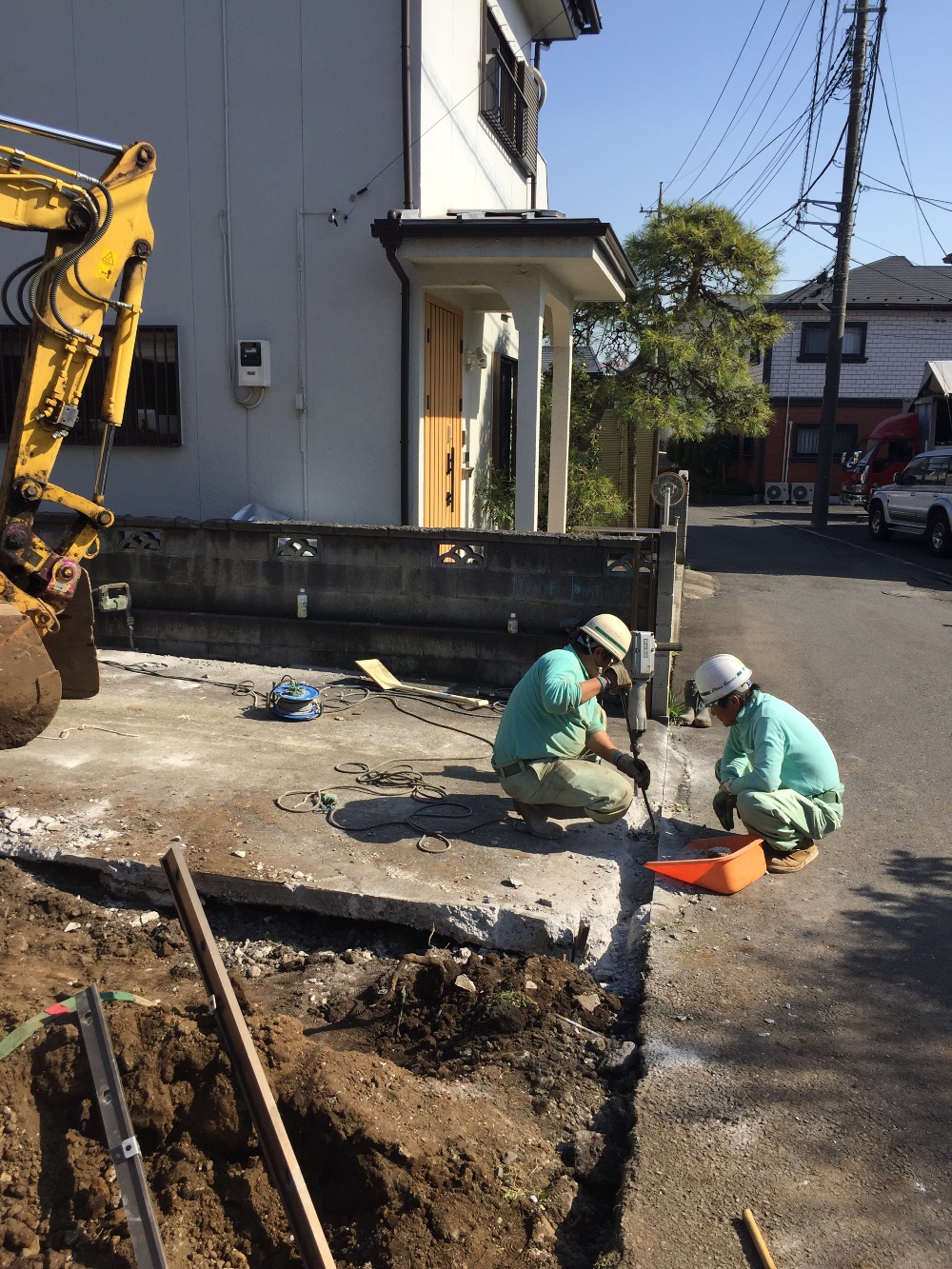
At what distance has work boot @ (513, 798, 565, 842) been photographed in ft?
19.3

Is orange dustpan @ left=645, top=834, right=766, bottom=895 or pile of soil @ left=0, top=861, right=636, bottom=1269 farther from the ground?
orange dustpan @ left=645, top=834, right=766, bottom=895

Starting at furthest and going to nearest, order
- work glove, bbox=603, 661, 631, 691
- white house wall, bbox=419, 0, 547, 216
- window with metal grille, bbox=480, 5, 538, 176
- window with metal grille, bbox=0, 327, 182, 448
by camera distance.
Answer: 1. window with metal grille, bbox=480, 5, 538, 176
2. window with metal grille, bbox=0, 327, 182, 448
3. white house wall, bbox=419, 0, 547, 216
4. work glove, bbox=603, 661, 631, 691

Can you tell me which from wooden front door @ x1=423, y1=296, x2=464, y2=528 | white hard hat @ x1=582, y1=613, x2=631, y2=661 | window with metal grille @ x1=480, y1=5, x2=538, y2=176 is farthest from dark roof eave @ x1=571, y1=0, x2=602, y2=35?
white hard hat @ x1=582, y1=613, x2=631, y2=661

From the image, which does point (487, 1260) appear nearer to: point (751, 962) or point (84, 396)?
point (751, 962)

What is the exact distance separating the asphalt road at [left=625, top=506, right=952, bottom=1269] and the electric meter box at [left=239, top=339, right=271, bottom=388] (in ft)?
18.1

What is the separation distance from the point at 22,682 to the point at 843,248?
23507mm

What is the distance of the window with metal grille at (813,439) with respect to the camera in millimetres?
35688

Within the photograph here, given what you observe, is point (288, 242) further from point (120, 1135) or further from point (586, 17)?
point (120, 1135)

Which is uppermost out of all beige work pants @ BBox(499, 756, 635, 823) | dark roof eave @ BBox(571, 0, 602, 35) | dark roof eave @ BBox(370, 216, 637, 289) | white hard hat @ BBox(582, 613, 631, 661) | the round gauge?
dark roof eave @ BBox(571, 0, 602, 35)

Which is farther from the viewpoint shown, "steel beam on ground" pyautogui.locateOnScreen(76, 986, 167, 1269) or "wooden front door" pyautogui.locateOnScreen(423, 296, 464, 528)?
"wooden front door" pyautogui.locateOnScreen(423, 296, 464, 528)

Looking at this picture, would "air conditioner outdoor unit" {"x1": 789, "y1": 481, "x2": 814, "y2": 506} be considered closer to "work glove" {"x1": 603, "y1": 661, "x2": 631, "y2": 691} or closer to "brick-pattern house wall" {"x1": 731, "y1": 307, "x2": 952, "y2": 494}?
"brick-pattern house wall" {"x1": 731, "y1": 307, "x2": 952, "y2": 494}

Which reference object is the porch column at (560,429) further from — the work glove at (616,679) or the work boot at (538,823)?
the work boot at (538,823)

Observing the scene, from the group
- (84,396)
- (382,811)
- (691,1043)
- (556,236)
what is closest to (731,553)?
(556,236)

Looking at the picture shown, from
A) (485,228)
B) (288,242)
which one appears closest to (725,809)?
(485,228)
